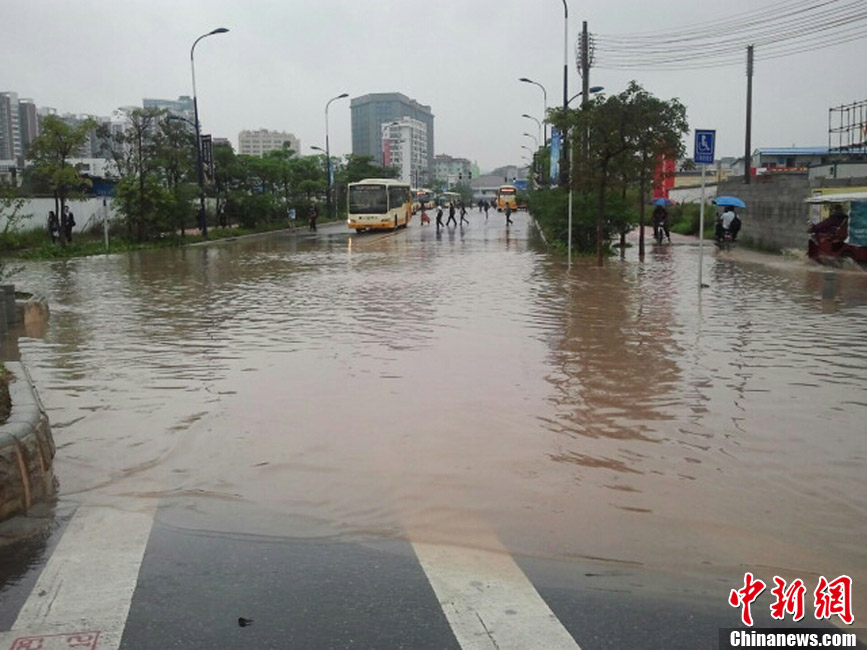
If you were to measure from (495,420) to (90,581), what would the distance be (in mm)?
3971

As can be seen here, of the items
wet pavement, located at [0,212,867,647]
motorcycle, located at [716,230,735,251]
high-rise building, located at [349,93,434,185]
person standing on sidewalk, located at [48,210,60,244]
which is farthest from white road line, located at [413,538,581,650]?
high-rise building, located at [349,93,434,185]

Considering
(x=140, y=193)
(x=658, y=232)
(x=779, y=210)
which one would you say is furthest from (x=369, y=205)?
(x=779, y=210)

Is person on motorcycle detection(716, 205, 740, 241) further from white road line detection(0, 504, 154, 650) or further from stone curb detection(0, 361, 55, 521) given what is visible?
white road line detection(0, 504, 154, 650)

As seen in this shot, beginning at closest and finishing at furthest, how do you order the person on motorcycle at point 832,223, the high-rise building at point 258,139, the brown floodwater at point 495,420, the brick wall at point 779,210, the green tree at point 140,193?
1. the brown floodwater at point 495,420
2. the person on motorcycle at point 832,223
3. the brick wall at point 779,210
4. the green tree at point 140,193
5. the high-rise building at point 258,139

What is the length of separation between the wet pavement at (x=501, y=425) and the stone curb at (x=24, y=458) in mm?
243

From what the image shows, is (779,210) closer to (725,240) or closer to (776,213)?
(776,213)

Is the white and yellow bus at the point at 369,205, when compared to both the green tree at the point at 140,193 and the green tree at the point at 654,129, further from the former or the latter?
the green tree at the point at 654,129

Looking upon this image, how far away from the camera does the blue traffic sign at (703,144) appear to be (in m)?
15.5

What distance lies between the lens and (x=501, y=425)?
7414 mm

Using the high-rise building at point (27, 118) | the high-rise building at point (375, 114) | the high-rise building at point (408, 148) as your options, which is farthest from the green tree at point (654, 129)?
the high-rise building at point (375, 114)

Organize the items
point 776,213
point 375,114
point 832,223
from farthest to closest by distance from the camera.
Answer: point 375,114 < point 776,213 < point 832,223

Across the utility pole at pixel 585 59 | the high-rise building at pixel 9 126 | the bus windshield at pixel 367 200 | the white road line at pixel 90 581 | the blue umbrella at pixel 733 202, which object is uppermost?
the high-rise building at pixel 9 126

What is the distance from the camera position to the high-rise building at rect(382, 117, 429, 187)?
460 feet

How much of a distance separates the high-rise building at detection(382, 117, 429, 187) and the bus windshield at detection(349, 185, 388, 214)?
84.9 m
